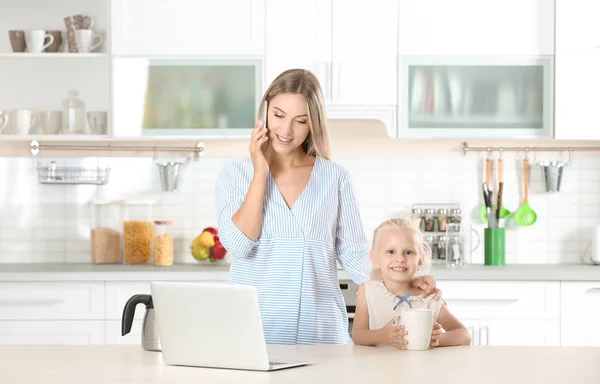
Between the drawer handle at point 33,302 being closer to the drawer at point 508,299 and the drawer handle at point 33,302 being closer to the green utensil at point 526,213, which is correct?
the drawer at point 508,299

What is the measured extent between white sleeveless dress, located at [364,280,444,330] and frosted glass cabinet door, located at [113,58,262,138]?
71.6 inches

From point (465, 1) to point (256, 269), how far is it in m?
2.17

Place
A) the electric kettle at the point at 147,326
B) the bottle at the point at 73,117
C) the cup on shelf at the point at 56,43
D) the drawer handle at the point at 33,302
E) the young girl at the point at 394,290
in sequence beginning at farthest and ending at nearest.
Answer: the cup on shelf at the point at 56,43
the bottle at the point at 73,117
the drawer handle at the point at 33,302
the young girl at the point at 394,290
the electric kettle at the point at 147,326

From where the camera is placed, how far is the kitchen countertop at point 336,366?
174 cm

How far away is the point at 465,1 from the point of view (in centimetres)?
411

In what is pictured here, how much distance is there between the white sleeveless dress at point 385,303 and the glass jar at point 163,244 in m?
1.90

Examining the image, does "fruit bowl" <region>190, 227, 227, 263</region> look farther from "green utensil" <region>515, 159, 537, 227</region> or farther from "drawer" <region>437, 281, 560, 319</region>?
"green utensil" <region>515, 159, 537, 227</region>

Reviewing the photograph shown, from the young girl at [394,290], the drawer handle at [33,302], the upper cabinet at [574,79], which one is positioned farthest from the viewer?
the upper cabinet at [574,79]

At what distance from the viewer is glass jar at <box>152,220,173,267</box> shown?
418 cm

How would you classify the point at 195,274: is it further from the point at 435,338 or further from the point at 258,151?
the point at 435,338

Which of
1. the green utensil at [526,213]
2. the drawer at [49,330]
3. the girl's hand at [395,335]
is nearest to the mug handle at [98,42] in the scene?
the drawer at [49,330]

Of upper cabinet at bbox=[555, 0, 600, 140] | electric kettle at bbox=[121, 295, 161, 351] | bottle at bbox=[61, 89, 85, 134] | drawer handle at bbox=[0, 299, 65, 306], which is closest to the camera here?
electric kettle at bbox=[121, 295, 161, 351]

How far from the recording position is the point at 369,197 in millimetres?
4449

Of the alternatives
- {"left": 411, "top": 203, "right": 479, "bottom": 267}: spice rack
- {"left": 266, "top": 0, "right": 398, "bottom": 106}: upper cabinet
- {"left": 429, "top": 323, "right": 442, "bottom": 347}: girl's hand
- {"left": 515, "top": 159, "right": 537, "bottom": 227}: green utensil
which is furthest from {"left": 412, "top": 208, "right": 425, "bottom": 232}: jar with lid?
{"left": 429, "top": 323, "right": 442, "bottom": 347}: girl's hand
